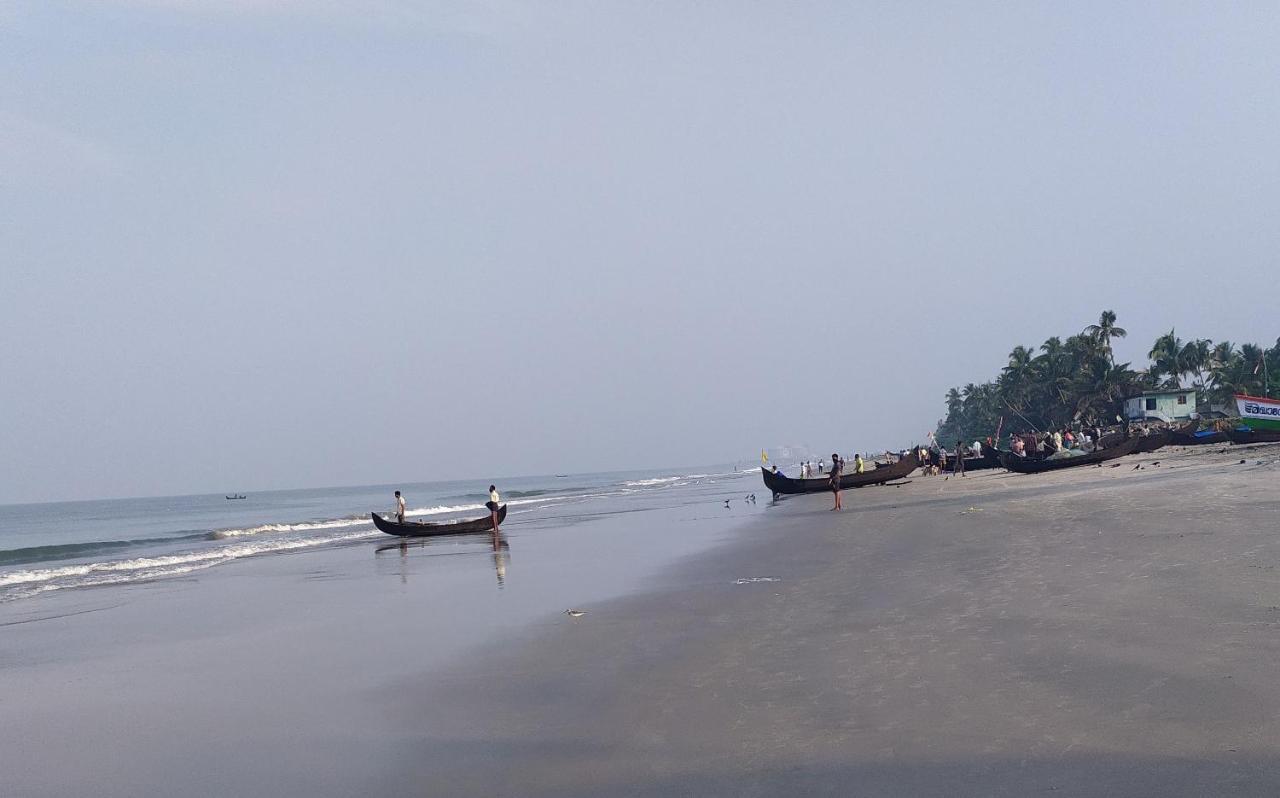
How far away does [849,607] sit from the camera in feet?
37.7

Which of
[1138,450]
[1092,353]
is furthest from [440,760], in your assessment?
[1092,353]

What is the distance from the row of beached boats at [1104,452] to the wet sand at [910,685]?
83.4 ft

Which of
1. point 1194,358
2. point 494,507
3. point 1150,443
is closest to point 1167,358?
point 1194,358

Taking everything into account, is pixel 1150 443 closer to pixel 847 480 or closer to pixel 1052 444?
pixel 1052 444

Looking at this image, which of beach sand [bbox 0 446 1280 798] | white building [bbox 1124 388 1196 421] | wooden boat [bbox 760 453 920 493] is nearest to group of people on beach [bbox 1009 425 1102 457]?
wooden boat [bbox 760 453 920 493]

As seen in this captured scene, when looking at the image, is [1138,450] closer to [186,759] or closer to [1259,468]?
[1259,468]

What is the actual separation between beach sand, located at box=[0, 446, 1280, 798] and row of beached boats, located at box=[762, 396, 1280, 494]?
860 inches

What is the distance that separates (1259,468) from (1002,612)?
18.5 m

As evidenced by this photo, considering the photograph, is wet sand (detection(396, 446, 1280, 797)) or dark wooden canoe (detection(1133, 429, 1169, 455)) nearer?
wet sand (detection(396, 446, 1280, 797))

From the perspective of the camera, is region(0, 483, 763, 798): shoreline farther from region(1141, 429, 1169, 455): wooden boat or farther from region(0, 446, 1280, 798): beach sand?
region(1141, 429, 1169, 455): wooden boat

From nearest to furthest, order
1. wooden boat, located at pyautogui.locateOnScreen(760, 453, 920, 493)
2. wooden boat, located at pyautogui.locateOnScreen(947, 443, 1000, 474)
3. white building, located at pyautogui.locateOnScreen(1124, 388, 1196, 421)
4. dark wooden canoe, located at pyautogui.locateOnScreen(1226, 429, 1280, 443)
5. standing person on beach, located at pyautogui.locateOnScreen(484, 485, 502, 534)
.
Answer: standing person on beach, located at pyautogui.locateOnScreen(484, 485, 502, 534), dark wooden canoe, located at pyautogui.locateOnScreen(1226, 429, 1280, 443), wooden boat, located at pyautogui.locateOnScreen(760, 453, 920, 493), wooden boat, located at pyautogui.locateOnScreen(947, 443, 1000, 474), white building, located at pyautogui.locateOnScreen(1124, 388, 1196, 421)

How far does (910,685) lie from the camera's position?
758 centimetres

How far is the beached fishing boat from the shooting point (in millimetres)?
38812

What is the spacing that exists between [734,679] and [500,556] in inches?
661
